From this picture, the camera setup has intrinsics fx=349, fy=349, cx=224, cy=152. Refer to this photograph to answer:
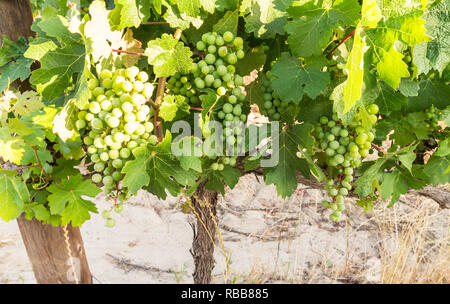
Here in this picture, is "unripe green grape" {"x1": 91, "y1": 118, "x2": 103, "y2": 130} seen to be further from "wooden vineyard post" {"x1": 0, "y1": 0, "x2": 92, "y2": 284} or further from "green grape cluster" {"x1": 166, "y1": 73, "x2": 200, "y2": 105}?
"wooden vineyard post" {"x1": 0, "y1": 0, "x2": 92, "y2": 284}

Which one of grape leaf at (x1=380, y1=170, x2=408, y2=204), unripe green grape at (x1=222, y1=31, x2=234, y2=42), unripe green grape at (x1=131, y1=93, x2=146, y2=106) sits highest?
unripe green grape at (x1=222, y1=31, x2=234, y2=42)

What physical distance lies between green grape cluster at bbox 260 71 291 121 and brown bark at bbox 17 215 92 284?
3.62ft

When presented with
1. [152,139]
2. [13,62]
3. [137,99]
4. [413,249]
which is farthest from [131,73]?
[413,249]

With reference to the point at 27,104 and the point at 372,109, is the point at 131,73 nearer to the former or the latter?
the point at 27,104

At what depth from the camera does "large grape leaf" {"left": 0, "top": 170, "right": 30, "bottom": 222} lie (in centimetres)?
108

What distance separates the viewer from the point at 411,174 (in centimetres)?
117

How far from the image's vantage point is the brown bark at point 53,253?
1.52 meters

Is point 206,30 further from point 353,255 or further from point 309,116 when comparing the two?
point 353,255

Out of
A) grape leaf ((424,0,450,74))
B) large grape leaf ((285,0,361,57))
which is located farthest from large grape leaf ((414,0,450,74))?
large grape leaf ((285,0,361,57))

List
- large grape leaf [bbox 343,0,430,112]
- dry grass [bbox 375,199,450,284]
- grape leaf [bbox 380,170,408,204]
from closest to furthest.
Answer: large grape leaf [bbox 343,0,430,112]
grape leaf [bbox 380,170,408,204]
dry grass [bbox 375,199,450,284]

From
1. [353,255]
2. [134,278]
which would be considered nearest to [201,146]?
[134,278]

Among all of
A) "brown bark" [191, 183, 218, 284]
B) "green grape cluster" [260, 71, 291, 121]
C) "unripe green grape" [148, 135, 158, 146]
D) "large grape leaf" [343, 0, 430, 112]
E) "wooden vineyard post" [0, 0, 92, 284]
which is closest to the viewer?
"large grape leaf" [343, 0, 430, 112]
